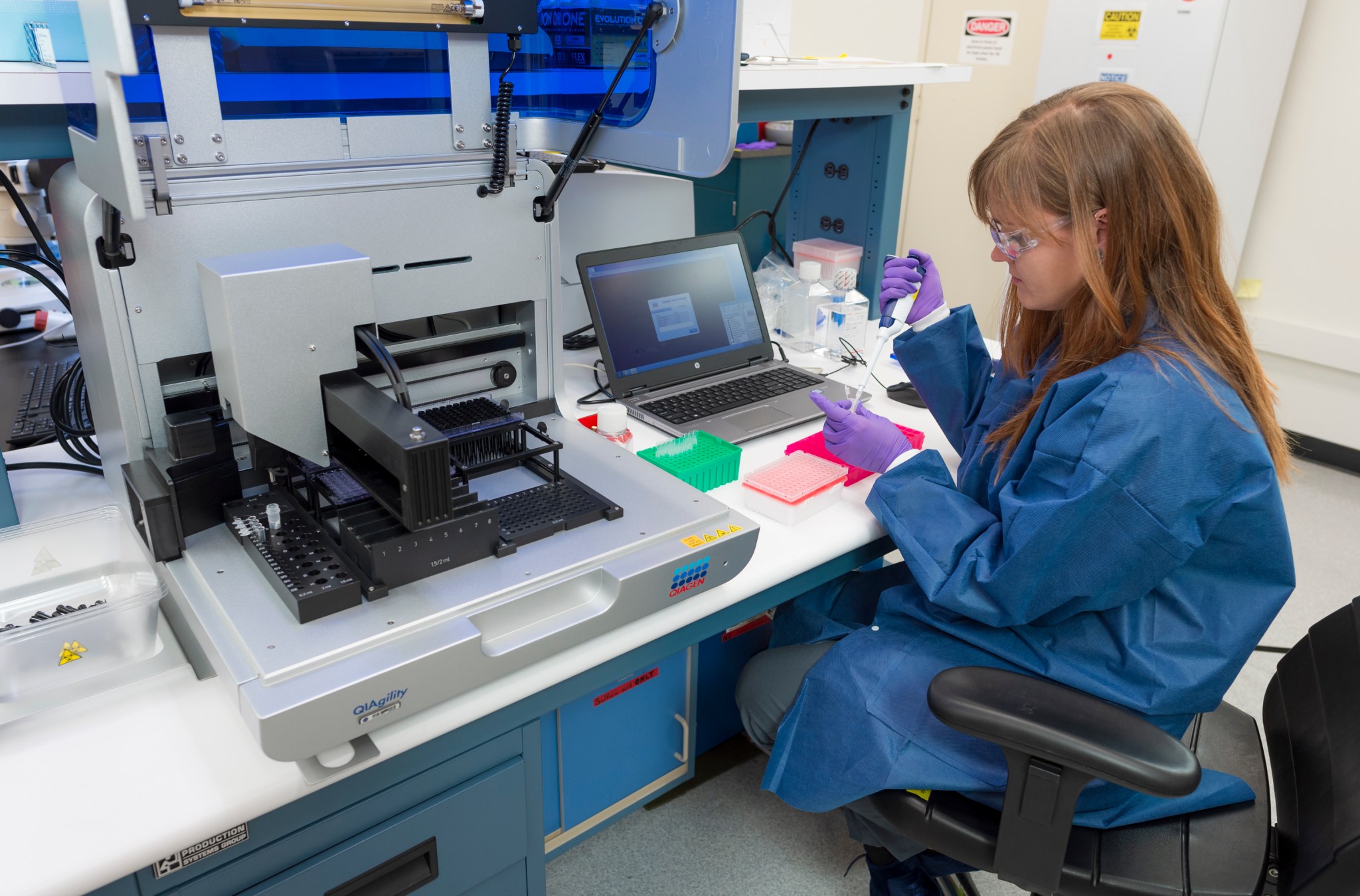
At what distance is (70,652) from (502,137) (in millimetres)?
733

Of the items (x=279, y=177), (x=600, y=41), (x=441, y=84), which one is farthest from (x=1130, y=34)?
(x=279, y=177)

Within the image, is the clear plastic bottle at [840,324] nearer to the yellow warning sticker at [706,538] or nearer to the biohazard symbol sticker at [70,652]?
the yellow warning sticker at [706,538]

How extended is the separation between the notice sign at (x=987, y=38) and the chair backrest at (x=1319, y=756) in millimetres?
2940

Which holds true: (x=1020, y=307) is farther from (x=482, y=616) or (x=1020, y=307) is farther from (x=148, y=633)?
(x=148, y=633)

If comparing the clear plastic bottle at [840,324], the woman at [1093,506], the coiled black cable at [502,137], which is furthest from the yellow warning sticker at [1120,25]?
the coiled black cable at [502,137]

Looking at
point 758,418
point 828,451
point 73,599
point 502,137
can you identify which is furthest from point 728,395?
point 73,599

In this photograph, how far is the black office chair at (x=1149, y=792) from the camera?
0.90m

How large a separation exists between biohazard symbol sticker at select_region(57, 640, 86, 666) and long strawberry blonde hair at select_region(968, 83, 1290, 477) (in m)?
1.14

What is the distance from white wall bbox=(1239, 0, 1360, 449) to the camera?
2.90 meters

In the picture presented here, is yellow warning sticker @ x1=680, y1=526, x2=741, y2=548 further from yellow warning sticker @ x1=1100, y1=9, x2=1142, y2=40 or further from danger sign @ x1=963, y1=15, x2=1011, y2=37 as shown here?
danger sign @ x1=963, y1=15, x2=1011, y2=37

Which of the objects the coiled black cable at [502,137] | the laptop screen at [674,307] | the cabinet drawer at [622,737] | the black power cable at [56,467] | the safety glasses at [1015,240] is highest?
the coiled black cable at [502,137]

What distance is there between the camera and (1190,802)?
1040 millimetres

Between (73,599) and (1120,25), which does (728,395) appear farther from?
(1120,25)

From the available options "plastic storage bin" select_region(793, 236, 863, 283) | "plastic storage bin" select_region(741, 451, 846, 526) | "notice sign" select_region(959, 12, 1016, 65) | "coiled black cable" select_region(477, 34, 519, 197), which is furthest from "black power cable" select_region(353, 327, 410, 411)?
"notice sign" select_region(959, 12, 1016, 65)
